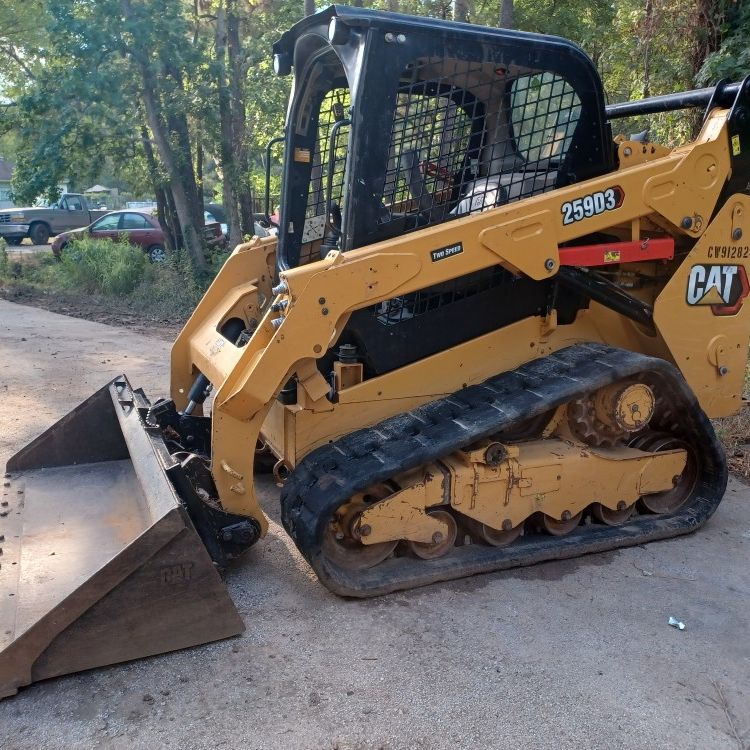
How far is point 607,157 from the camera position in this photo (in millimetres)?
4020

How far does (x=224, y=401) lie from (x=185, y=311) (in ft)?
28.9

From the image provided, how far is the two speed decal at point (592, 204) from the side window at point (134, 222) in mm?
16373

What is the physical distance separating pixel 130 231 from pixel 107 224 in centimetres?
63

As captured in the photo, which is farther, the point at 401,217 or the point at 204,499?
the point at 401,217

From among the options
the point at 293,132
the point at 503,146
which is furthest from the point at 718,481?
the point at 293,132

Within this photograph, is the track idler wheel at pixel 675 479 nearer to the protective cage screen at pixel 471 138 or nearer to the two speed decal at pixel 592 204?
the two speed decal at pixel 592 204

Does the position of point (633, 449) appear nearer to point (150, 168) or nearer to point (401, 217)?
point (401, 217)

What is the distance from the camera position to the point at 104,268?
44.2 feet

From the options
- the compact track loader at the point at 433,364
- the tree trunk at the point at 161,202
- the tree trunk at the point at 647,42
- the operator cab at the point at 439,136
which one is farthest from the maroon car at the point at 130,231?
the operator cab at the point at 439,136

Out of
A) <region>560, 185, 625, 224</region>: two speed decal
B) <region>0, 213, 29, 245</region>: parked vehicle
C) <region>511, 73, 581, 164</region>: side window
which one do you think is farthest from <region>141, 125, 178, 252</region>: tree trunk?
<region>0, 213, 29, 245</region>: parked vehicle

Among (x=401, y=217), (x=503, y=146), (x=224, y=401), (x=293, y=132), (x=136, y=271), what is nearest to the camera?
(x=224, y=401)

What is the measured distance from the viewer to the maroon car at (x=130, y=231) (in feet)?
59.2

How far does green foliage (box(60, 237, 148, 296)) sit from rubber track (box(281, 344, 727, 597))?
10.6 m

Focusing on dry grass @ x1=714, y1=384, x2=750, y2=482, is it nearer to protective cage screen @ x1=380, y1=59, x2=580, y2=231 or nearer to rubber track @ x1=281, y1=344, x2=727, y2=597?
rubber track @ x1=281, y1=344, x2=727, y2=597
